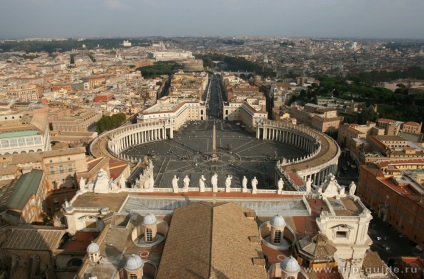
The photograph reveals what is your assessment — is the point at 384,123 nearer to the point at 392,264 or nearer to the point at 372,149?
the point at 372,149

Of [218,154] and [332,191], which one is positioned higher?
[332,191]

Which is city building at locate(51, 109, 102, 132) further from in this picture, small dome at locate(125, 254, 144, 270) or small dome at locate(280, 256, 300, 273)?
small dome at locate(280, 256, 300, 273)

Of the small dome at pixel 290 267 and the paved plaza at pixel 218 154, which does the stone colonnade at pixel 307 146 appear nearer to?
the paved plaza at pixel 218 154

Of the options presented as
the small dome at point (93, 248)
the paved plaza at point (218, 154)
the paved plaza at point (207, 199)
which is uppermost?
the small dome at point (93, 248)

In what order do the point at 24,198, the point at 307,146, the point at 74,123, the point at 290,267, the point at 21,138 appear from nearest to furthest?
the point at 290,267 < the point at 24,198 < the point at 21,138 < the point at 307,146 < the point at 74,123

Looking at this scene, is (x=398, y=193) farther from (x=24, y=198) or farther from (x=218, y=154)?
(x=24, y=198)

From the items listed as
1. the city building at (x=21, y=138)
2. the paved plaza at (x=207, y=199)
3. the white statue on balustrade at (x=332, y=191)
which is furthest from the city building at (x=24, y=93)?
the white statue on balustrade at (x=332, y=191)

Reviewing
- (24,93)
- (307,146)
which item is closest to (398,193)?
(307,146)

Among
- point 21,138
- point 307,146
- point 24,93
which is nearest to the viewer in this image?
point 21,138

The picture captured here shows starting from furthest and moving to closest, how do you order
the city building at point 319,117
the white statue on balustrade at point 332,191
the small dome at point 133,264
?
the city building at point 319,117
the white statue on balustrade at point 332,191
the small dome at point 133,264

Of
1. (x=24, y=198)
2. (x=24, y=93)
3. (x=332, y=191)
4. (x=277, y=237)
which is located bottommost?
(x=24, y=93)
